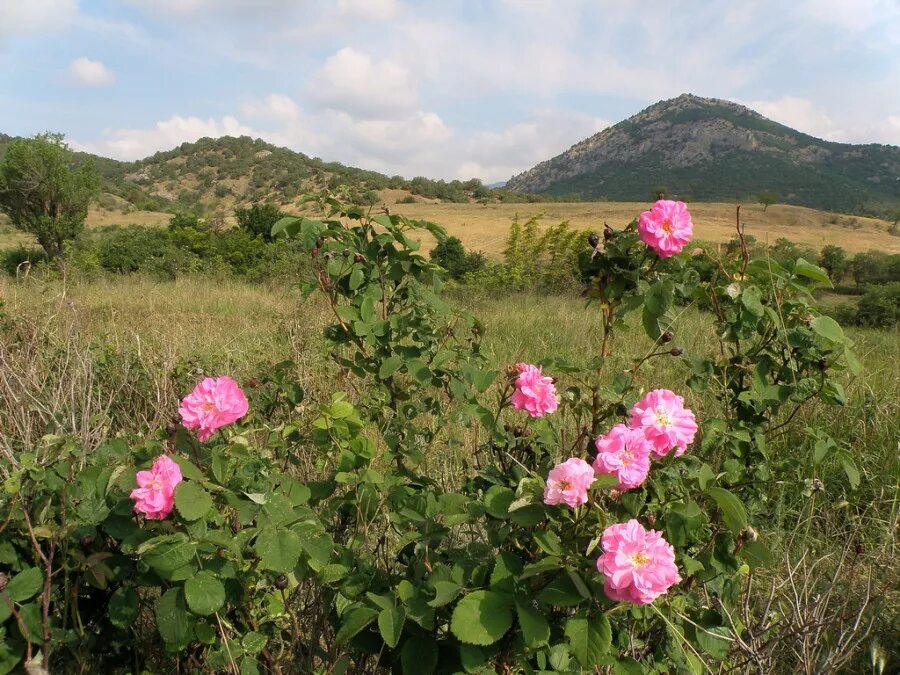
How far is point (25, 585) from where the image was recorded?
1.25 metres

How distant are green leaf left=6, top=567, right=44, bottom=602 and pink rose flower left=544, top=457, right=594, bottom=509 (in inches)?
46.3

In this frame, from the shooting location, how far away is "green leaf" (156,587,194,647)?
1091mm

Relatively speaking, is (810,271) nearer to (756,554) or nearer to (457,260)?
(756,554)

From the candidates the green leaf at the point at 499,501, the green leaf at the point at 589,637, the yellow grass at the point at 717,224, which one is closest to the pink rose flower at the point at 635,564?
the green leaf at the point at 589,637

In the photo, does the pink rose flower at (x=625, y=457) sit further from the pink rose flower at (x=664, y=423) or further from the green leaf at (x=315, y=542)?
the green leaf at (x=315, y=542)

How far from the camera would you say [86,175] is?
74.3ft

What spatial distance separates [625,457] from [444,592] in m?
0.44

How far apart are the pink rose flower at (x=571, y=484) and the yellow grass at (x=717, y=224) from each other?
18.3m

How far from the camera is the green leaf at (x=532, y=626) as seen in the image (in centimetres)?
97

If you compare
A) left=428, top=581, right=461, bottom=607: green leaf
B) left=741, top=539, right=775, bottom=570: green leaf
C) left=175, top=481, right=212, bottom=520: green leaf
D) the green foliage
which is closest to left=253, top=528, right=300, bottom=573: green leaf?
left=175, top=481, right=212, bottom=520: green leaf

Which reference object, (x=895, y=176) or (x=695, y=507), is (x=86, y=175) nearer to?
(x=695, y=507)

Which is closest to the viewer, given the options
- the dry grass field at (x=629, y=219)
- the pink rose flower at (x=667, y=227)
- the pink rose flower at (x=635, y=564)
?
the pink rose flower at (x=635, y=564)

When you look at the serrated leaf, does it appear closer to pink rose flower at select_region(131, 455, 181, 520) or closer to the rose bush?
the rose bush

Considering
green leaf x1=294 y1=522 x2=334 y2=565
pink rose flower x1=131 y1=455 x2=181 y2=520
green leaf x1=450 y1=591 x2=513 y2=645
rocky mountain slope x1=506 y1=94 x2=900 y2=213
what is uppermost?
rocky mountain slope x1=506 y1=94 x2=900 y2=213
